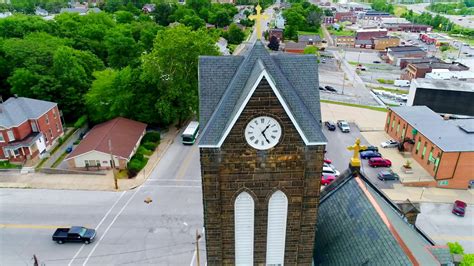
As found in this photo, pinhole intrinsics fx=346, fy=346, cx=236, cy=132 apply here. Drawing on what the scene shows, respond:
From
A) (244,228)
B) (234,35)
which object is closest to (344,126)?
(244,228)

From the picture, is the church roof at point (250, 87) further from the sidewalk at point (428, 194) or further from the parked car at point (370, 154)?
the parked car at point (370, 154)

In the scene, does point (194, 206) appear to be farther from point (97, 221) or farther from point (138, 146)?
point (138, 146)

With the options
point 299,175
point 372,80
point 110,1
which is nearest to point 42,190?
point 299,175

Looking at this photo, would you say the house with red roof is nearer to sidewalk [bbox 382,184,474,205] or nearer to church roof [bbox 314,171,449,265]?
church roof [bbox 314,171,449,265]

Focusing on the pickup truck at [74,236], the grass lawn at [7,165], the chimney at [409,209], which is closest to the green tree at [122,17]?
the grass lawn at [7,165]

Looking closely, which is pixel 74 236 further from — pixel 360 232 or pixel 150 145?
pixel 360 232

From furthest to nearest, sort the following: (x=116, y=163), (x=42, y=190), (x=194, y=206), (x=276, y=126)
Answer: (x=116, y=163) < (x=42, y=190) < (x=194, y=206) < (x=276, y=126)

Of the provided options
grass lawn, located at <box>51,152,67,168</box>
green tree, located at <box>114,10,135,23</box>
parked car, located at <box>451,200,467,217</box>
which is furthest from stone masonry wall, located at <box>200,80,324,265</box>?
green tree, located at <box>114,10,135,23</box>
